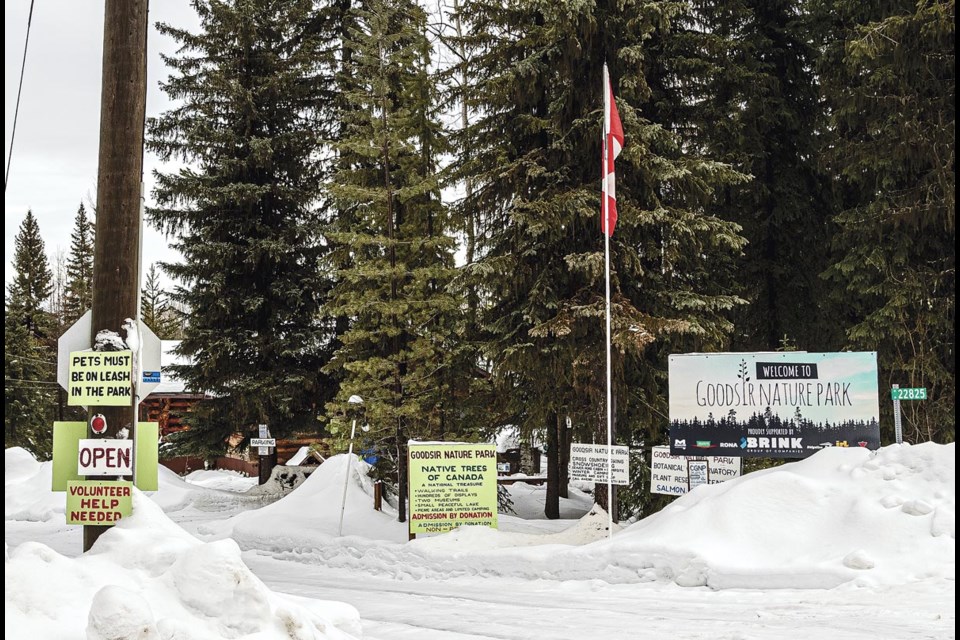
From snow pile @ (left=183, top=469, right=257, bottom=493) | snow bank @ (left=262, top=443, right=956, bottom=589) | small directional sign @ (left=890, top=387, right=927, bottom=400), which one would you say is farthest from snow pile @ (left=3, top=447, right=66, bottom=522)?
small directional sign @ (left=890, top=387, right=927, bottom=400)

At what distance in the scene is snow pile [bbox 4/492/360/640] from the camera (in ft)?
17.2

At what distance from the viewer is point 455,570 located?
1278 cm

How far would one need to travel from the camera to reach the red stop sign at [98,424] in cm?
741

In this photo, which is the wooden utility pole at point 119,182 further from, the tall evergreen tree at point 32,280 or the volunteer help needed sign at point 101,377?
the tall evergreen tree at point 32,280

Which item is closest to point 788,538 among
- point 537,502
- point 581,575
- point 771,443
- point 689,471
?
point 581,575

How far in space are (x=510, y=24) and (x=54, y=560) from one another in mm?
13470

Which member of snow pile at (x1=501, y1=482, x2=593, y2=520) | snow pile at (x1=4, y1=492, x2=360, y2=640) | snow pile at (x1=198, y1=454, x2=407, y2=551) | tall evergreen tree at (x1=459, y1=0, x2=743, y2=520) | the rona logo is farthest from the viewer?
snow pile at (x1=501, y1=482, x2=593, y2=520)

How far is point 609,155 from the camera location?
13227 mm

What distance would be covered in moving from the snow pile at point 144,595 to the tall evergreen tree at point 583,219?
8697 mm

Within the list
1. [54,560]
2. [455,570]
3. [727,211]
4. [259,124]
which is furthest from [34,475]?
[54,560]

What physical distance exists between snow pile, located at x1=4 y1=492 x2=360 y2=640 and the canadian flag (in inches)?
310

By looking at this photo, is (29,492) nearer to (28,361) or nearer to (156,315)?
(28,361)

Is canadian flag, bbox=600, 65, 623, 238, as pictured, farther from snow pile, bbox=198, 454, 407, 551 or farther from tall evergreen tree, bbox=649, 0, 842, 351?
tall evergreen tree, bbox=649, 0, 842, 351

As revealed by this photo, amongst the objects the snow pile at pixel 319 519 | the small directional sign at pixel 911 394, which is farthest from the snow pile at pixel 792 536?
the snow pile at pixel 319 519
